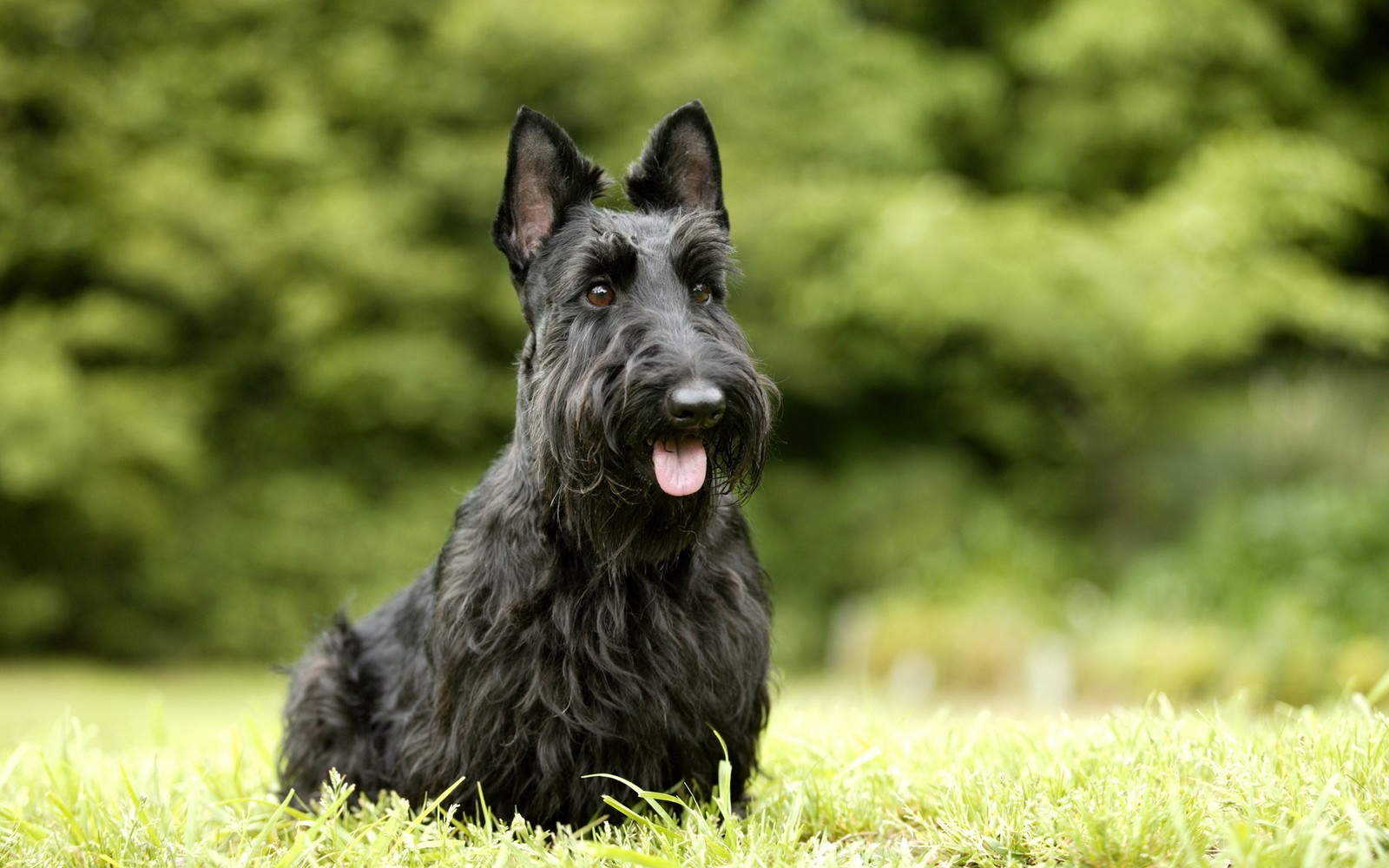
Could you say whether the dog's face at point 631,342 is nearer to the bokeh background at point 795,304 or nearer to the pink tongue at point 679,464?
the pink tongue at point 679,464

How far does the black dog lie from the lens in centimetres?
279

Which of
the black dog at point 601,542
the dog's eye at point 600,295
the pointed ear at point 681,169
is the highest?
the pointed ear at point 681,169

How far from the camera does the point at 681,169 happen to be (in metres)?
3.37

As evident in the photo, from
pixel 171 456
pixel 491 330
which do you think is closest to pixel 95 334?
pixel 171 456

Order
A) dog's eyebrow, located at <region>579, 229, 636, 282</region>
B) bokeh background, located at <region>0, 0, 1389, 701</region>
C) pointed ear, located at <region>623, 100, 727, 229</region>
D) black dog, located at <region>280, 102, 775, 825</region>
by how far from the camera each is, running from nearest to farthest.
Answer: black dog, located at <region>280, 102, 775, 825</region> < dog's eyebrow, located at <region>579, 229, 636, 282</region> < pointed ear, located at <region>623, 100, 727, 229</region> < bokeh background, located at <region>0, 0, 1389, 701</region>

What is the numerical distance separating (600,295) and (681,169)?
571 millimetres

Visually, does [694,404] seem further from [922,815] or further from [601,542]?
[922,815]

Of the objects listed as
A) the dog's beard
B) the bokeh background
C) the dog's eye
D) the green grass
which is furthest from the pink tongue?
the bokeh background

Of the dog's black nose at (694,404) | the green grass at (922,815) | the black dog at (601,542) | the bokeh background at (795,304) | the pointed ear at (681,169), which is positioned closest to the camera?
the green grass at (922,815)

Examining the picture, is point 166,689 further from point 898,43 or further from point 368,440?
point 898,43

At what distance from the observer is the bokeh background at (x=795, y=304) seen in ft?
31.5

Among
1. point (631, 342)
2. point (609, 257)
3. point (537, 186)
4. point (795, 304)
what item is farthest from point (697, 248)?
point (795, 304)

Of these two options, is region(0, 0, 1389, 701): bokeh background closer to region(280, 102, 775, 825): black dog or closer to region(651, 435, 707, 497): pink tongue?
region(280, 102, 775, 825): black dog

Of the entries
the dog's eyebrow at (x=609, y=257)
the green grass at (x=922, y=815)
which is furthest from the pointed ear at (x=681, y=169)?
the green grass at (x=922, y=815)
